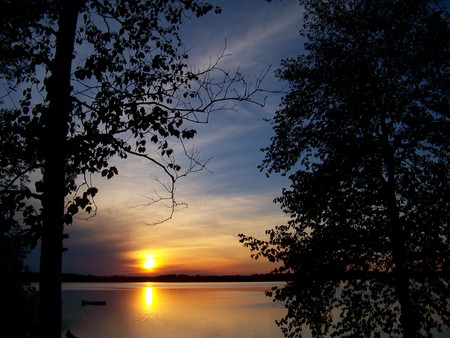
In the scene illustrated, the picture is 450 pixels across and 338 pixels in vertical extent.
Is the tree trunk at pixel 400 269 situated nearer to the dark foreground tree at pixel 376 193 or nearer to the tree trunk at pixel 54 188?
the dark foreground tree at pixel 376 193

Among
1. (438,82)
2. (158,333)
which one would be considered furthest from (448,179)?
(158,333)

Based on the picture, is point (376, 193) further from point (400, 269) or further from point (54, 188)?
point (54, 188)

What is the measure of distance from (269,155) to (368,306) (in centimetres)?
729

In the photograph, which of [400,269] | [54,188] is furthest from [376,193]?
[54,188]

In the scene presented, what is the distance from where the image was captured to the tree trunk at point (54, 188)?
6.57 m

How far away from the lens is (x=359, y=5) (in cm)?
Answer: 1673

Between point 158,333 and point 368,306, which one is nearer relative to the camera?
point 368,306

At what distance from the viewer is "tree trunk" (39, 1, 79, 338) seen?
6574mm

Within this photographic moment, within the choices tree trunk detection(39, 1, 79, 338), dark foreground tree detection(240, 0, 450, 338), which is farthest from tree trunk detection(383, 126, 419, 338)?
tree trunk detection(39, 1, 79, 338)

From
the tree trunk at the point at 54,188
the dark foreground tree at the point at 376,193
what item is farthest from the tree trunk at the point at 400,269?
the tree trunk at the point at 54,188

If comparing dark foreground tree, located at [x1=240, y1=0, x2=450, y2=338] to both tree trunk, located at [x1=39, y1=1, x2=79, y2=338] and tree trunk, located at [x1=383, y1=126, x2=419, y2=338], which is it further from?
tree trunk, located at [x1=39, y1=1, x2=79, y2=338]

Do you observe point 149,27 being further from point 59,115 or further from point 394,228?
point 394,228

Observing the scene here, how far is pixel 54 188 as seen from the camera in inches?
270

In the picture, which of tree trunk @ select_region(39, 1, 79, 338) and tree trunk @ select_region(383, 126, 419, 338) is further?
tree trunk @ select_region(383, 126, 419, 338)
